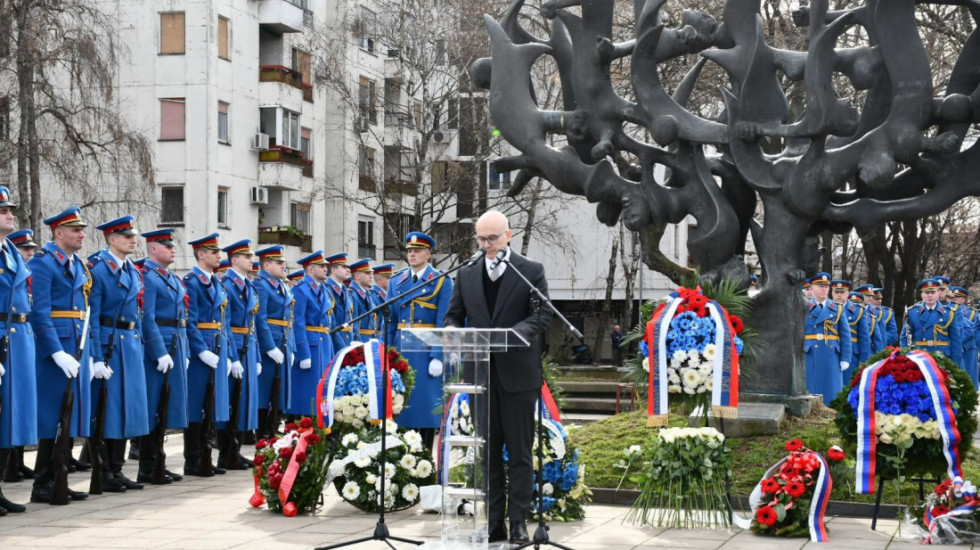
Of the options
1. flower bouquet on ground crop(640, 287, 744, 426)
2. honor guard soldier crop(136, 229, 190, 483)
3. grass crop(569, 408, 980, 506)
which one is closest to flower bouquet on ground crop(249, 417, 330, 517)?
grass crop(569, 408, 980, 506)

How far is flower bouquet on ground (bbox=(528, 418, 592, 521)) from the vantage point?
999 centimetres

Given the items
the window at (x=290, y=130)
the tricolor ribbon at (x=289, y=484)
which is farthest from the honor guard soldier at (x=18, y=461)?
the window at (x=290, y=130)

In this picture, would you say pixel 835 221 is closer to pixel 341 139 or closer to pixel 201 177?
pixel 201 177

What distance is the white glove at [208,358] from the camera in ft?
44.4

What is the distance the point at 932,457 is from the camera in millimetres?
9609

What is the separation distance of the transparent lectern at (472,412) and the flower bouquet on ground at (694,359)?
228 cm

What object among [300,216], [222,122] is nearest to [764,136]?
[222,122]

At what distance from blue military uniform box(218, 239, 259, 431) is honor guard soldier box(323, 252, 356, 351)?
7.82 feet

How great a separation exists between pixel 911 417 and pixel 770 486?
3.57 ft

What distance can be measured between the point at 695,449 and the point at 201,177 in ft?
104

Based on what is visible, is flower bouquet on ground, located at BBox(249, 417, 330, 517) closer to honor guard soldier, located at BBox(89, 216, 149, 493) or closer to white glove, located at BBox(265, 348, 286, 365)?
honor guard soldier, located at BBox(89, 216, 149, 493)

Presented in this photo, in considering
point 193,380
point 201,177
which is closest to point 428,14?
point 201,177

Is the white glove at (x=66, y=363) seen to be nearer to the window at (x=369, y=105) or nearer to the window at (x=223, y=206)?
the window at (x=369, y=105)

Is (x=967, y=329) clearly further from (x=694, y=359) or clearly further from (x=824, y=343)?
(x=694, y=359)
